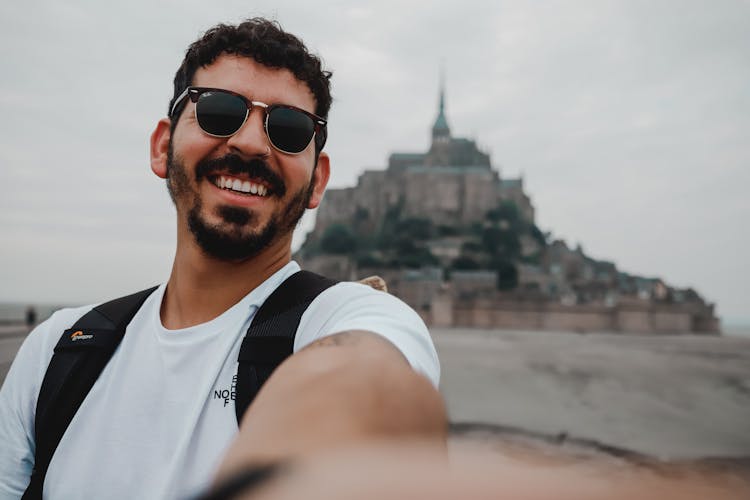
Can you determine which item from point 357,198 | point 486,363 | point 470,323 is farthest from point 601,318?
point 357,198

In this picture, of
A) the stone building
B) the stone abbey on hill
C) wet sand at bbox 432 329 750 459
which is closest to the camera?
wet sand at bbox 432 329 750 459

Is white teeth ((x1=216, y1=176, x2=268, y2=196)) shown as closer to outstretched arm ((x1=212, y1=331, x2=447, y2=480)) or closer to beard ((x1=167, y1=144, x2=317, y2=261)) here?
beard ((x1=167, y1=144, x2=317, y2=261))

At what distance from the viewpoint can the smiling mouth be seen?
53.0 inches

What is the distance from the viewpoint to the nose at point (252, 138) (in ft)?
4.41

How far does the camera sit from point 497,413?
320 inches

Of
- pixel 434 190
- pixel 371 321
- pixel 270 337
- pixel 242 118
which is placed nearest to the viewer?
pixel 371 321

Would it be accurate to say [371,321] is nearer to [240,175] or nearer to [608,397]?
[240,175]

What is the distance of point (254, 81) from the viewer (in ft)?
4.65

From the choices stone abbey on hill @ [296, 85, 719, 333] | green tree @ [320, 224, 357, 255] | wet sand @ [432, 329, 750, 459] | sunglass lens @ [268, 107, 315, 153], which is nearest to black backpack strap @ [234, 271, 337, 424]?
sunglass lens @ [268, 107, 315, 153]

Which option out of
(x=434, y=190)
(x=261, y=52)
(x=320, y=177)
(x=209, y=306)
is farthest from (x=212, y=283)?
(x=434, y=190)

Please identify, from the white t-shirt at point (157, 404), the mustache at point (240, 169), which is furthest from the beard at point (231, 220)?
the white t-shirt at point (157, 404)

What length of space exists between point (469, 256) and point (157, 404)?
45.6 m

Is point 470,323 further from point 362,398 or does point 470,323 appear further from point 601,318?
point 362,398

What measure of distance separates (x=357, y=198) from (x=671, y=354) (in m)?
42.0
